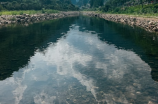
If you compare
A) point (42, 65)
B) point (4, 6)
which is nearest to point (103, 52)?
point (42, 65)

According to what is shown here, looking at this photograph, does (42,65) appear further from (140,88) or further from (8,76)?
(140,88)

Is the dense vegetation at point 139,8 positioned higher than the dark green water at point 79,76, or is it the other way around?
the dense vegetation at point 139,8

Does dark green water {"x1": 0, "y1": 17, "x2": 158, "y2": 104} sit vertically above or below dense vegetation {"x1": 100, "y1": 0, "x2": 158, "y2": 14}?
below

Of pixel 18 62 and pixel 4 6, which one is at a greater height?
pixel 4 6

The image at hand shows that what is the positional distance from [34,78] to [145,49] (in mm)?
17389

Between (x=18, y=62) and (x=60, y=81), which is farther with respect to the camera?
(x=18, y=62)

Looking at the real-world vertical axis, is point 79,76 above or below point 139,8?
below

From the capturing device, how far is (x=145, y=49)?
84.0ft

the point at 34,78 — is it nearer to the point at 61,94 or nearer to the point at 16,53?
the point at 61,94

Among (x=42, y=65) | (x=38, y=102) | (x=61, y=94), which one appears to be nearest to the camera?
(x=38, y=102)

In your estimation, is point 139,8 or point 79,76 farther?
point 139,8

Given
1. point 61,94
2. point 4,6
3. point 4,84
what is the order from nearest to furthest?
point 61,94
point 4,84
point 4,6

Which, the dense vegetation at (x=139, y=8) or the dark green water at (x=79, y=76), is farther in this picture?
the dense vegetation at (x=139, y=8)

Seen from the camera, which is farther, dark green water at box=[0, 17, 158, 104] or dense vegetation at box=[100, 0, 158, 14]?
dense vegetation at box=[100, 0, 158, 14]
